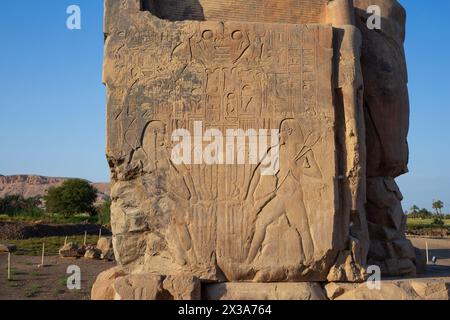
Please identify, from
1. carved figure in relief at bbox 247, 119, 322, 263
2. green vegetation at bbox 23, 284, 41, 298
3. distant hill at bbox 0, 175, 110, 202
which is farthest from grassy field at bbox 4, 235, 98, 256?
distant hill at bbox 0, 175, 110, 202

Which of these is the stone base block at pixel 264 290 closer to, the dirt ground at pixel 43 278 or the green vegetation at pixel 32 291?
the dirt ground at pixel 43 278

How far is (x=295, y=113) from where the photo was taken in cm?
457

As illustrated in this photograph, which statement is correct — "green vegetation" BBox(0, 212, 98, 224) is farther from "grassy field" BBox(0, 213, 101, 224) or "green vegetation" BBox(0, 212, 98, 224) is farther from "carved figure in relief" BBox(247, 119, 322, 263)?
"carved figure in relief" BBox(247, 119, 322, 263)

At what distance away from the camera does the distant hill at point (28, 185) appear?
3258 inches

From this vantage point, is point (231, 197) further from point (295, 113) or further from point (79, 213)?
point (79, 213)

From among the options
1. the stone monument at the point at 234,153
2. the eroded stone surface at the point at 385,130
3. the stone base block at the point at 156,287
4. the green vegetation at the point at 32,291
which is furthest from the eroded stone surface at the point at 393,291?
the green vegetation at the point at 32,291

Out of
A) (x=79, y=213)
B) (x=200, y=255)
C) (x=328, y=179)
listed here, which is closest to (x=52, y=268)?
(x=200, y=255)

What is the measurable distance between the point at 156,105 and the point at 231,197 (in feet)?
3.76

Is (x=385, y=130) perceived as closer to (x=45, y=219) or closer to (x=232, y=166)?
(x=232, y=166)

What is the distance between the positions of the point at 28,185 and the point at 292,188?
90551 millimetres

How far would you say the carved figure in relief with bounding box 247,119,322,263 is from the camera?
4395 millimetres

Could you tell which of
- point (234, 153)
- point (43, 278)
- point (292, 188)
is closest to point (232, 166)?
point (234, 153)

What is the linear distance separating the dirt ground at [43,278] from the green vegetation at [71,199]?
22.6m
